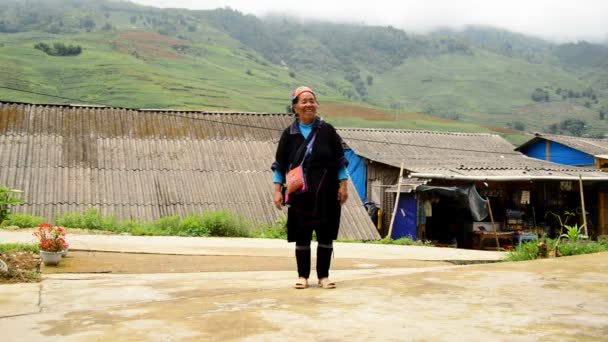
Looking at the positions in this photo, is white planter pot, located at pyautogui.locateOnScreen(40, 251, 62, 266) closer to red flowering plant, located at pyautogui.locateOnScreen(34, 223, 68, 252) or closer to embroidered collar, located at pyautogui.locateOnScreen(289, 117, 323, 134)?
red flowering plant, located at pyautogui.locateOnScreen(34, 223, 68, 252)

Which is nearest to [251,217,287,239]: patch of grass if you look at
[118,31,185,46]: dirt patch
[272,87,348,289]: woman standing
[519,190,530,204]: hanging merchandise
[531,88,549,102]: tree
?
[519,190,530,204]: hanging merchandise

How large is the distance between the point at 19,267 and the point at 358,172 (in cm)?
1725

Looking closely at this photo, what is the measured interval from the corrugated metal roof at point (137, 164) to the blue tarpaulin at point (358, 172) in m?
3.86

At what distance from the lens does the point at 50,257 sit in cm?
608

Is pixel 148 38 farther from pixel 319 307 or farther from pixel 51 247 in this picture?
pixel 319 307

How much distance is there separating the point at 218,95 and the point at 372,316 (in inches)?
2618

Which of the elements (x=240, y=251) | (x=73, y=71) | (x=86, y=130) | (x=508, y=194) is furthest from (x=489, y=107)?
(x=240, y=251)

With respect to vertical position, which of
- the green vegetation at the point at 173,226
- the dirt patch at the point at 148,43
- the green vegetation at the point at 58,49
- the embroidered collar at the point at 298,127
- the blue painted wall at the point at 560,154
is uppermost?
the dirt patch at the point at 148,43

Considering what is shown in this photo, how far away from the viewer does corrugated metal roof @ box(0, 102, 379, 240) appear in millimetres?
15655

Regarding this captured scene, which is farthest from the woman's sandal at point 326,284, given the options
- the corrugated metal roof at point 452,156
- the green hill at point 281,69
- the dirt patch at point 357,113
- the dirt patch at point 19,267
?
the dirt patch at point 357,113

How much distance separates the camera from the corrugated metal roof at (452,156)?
18.8m

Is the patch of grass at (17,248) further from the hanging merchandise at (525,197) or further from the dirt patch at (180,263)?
the hanging merchandise at (525,197)

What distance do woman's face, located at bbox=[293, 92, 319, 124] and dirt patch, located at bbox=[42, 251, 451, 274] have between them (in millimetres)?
2070

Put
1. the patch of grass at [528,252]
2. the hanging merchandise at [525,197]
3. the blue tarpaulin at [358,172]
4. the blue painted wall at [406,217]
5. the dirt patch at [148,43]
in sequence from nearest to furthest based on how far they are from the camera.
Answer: the patch of grass at [528,252]
the blue painted wall at [406,217]
the hanging merchandise at [525,197]
the blue tarpaulin at [358,172]
the dirt patch at [148,43]
